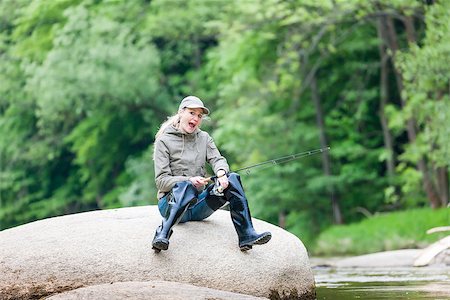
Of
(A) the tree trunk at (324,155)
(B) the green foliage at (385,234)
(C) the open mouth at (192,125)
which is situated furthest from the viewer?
(A) the tree trunk at (324,155)

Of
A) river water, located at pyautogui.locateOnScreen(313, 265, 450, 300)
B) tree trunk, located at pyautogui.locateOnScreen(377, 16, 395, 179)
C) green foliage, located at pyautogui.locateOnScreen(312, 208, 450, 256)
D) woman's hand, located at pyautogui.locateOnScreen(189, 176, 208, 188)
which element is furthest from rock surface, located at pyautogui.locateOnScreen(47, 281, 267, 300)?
tree trunk, located at pyautogui.locateOnScreen(377, 16, 395, 179)

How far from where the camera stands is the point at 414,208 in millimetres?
25828

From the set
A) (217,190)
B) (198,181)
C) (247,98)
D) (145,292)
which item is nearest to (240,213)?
(217,190)

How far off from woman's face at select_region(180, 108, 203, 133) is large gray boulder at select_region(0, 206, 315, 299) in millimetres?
825

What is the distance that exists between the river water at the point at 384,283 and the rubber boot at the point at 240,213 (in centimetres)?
134

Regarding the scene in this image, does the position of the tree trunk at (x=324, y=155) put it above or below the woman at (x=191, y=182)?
below

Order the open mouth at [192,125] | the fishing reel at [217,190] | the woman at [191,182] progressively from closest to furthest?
the woman at [191,182], the fishing reel at [217,190], the open mouth at [192,125]

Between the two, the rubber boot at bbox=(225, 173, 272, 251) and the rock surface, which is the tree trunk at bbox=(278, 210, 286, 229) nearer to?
the rubber boot at bbox=(225, 173, 272, 251)

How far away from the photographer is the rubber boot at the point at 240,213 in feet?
31.5

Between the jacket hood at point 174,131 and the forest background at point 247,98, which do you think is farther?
the forest background at point 247,98

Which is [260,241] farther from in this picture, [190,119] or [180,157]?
[190,119]

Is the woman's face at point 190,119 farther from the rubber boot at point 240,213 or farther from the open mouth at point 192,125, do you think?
the rubber boot at point 240,213

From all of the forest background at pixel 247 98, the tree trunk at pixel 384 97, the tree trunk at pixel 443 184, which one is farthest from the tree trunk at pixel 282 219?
the tree trunk at pixel 443 184

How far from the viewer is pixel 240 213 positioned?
9656mm
